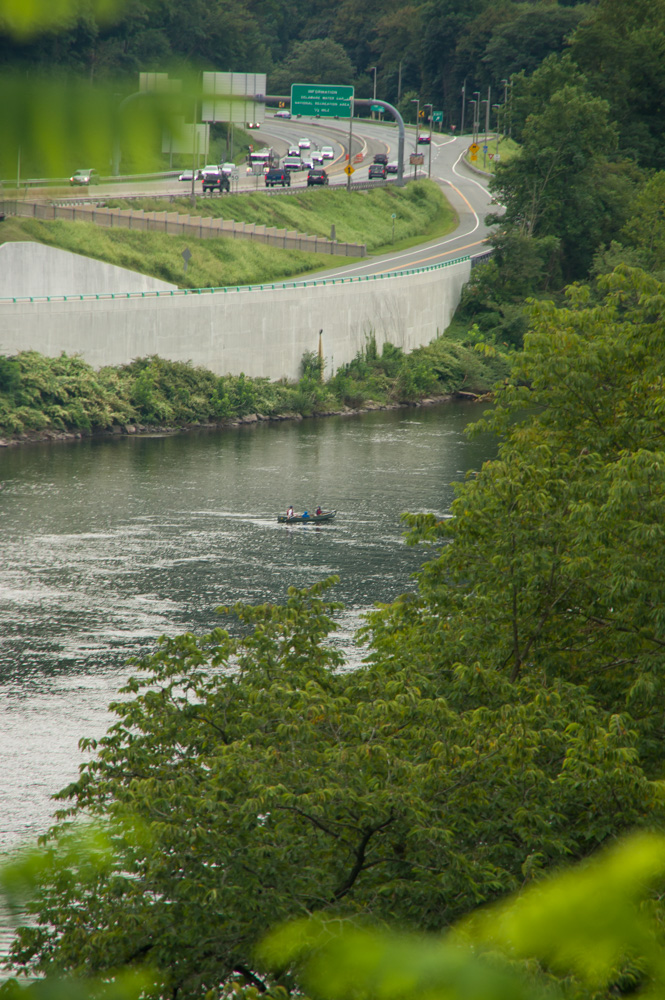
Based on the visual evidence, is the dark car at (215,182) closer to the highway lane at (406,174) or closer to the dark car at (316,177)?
the highway lane at (406,174)

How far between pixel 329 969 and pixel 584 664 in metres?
15.8

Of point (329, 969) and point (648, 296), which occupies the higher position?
point (648, 296)

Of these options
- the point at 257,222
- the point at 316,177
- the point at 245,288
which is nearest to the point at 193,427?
the point at 245,288

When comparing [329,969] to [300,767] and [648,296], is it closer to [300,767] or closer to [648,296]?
[300,767]

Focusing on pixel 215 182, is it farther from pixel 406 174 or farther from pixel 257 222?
pixel 406 174

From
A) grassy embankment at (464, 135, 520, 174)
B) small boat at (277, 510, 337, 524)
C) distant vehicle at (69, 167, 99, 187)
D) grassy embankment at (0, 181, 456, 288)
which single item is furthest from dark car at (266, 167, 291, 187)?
distant vehicle at (69, 167, 99, 187)

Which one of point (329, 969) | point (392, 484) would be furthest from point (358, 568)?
point (329, 969)

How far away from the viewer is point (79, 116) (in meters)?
1.87

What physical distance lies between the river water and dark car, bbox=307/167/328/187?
4392 centimetres

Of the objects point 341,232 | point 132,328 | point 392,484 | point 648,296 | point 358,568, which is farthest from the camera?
point 341,232

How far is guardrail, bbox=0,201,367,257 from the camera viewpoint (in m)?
75.8

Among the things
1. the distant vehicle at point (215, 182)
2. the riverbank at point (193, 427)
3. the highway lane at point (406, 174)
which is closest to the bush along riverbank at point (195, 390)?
the riverbank at point (193, 427)

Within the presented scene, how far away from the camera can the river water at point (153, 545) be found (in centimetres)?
2806

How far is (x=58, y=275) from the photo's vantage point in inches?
2744
